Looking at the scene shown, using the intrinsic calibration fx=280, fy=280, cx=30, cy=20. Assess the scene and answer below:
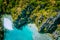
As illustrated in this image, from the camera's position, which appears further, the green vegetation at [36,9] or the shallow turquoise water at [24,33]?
the green vegetation at [36,9]

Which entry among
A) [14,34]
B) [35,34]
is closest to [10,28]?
[14,34]

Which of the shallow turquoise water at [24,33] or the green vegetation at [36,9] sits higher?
the green vegetation at [36,9]

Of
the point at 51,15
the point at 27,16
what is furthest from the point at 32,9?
the point at 51,15

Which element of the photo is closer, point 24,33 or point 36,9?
point 24,33

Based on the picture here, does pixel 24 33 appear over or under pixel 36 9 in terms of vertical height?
under

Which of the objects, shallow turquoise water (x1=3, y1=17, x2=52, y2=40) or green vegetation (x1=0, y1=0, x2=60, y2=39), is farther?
green vegetation (x1=0, y1=0, x2=60, y2=39)

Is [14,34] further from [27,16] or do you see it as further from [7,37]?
[27,16]

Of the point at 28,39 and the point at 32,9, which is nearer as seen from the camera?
the point at 28,39

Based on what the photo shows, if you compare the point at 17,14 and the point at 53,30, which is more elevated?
the point at 17,14

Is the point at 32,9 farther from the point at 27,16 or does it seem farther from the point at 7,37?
the point at 7,37

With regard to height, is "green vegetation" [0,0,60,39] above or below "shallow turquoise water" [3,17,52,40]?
above
